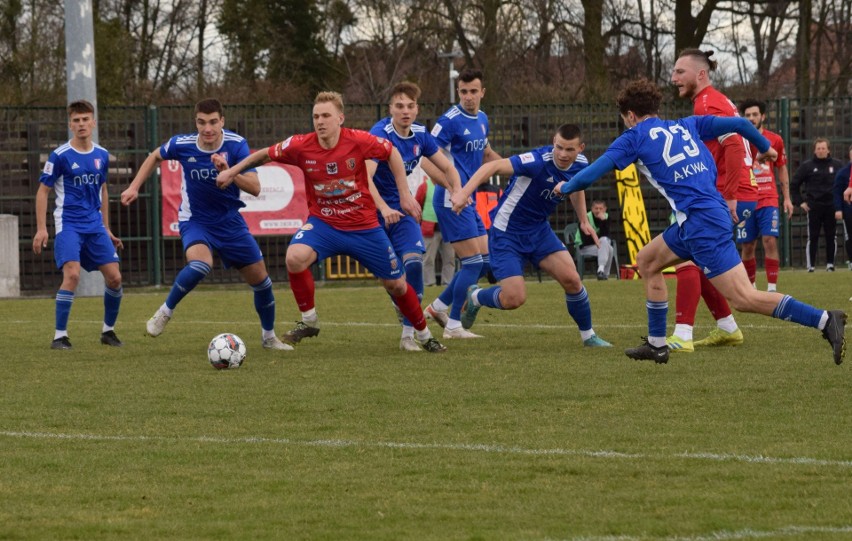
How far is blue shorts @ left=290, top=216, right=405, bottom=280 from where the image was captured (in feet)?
34.3

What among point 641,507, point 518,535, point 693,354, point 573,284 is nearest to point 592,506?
point 641,507

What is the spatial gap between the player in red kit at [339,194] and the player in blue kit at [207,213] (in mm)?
709

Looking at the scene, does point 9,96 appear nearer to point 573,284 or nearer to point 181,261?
point 181,261

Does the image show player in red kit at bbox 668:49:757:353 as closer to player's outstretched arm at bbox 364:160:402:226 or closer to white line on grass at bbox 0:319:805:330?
white line on grass at bbox 0:319:805:330

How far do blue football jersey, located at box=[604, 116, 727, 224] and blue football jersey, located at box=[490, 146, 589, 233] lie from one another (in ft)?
4.90

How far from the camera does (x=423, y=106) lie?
81.0ft

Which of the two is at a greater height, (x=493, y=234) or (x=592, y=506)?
(x=493, y=234)

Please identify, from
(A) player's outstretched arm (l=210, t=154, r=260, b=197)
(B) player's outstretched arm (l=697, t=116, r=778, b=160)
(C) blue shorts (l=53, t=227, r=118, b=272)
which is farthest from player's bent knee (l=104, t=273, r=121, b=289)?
(B) player's outstretched arm (l=697, t=116, r=778, b=160)

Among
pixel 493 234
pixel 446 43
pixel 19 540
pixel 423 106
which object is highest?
pixel 446 43

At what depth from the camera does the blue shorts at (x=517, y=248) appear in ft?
35.4

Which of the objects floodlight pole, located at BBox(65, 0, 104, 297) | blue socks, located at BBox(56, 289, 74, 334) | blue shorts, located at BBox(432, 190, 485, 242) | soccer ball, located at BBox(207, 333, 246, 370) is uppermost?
floodlight pole, located at BBox(65, 0, 104, 297)

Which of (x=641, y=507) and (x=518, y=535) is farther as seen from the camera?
(x=641, y=507)

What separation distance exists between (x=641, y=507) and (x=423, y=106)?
20.1 meters

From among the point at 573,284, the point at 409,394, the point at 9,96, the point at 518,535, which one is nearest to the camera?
the point at 518,535
